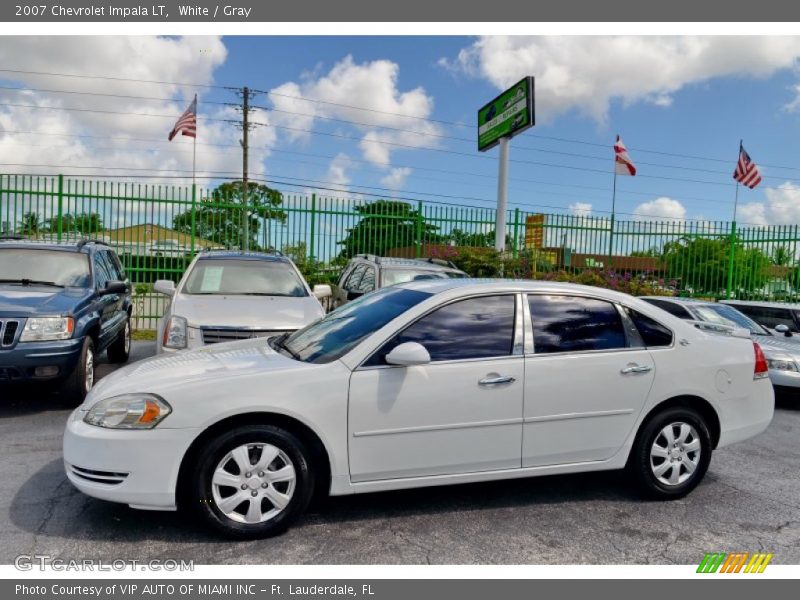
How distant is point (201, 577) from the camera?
3.34 m

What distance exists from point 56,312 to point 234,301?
1775 millimetres

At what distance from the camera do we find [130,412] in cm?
365

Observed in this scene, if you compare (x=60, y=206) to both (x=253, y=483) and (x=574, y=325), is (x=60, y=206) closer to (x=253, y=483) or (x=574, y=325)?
(x=253, y=483)

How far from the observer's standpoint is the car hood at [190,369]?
12.4 feet

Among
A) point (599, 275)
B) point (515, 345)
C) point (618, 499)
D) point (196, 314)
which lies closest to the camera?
point (515, 345)

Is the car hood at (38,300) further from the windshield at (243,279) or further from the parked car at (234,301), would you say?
the windshield at (243,279)

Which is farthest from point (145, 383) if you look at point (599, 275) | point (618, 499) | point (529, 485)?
point (599, 275)

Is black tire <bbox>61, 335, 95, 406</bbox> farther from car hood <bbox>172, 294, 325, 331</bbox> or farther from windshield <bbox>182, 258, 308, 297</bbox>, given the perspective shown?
windshield <bbox>182, 258, 308, 297</bbox>

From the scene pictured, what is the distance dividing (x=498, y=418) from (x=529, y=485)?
3.26 ft

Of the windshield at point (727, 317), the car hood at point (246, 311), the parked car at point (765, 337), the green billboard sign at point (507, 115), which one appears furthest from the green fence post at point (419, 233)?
the car hood at point (246, 311)

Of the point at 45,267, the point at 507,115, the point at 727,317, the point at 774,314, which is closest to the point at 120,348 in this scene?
the point at 45,267

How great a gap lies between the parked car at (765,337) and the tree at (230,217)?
25.0 ft

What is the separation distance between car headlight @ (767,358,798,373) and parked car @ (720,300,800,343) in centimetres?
142

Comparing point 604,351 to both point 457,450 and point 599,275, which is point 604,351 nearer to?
point 457,450
